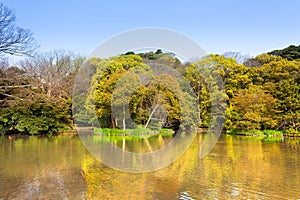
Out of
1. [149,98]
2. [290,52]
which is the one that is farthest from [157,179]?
[290,52]

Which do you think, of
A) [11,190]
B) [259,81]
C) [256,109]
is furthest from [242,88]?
[11,190]

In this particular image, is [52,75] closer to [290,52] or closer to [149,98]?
[149,98]

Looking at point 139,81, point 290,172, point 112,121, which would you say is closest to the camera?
point 290,172

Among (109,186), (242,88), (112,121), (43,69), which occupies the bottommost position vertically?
(109,186)

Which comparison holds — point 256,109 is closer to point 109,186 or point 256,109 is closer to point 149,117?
point 149,117

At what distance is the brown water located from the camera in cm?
445

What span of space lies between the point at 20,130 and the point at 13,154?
6.86m

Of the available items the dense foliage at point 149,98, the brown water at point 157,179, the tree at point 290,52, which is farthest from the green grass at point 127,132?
the tree at point 290,52

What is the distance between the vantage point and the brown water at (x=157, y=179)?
445cm

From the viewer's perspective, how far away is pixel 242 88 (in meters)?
17.4

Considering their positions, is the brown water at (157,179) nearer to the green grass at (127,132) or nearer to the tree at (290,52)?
the green grass at (127,132)

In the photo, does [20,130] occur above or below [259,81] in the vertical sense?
below

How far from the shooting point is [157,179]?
5418 millimetres

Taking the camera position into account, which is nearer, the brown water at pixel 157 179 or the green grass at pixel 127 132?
the brown water at pixel 157 179
